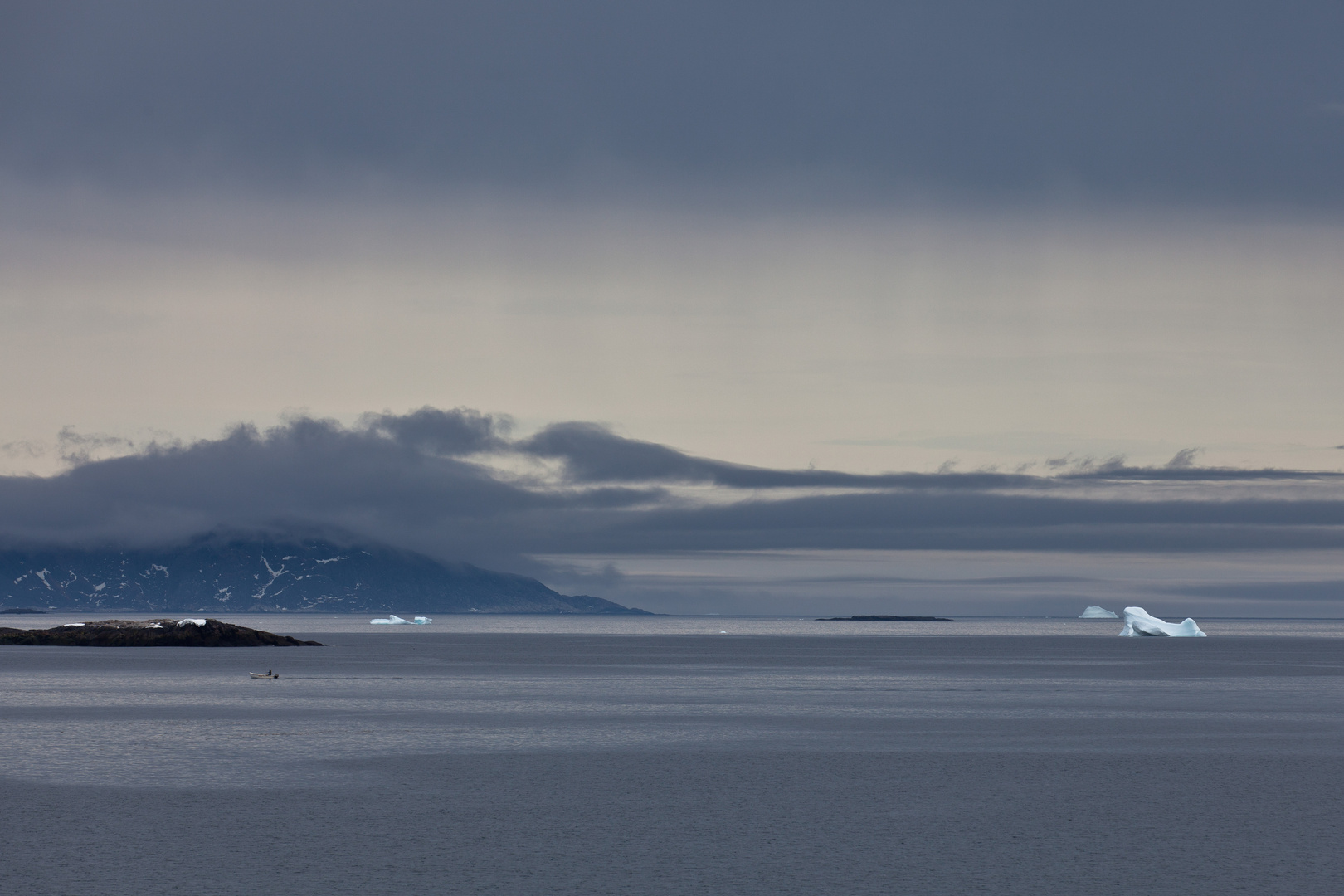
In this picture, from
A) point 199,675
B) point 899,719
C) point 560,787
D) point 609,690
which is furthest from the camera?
point 199,675

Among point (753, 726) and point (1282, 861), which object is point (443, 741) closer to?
point (753, 726)

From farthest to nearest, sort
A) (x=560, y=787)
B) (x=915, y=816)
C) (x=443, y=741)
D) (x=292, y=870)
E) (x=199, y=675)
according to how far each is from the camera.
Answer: (x=199, y=675)
(x=443, y=741)
(x=560, y=787)
(x=915, y=816)
(x=292, y=870)

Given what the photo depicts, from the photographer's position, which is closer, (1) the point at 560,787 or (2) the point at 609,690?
(1) the point at 560,787

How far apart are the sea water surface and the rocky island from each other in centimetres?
7862

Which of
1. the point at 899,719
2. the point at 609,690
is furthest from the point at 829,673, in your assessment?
the point at 899,719

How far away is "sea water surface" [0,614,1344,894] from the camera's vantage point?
2092cm

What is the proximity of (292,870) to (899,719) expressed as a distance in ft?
111

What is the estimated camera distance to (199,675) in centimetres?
8450

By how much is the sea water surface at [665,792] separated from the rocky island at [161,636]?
78.6 meters

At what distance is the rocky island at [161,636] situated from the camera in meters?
144

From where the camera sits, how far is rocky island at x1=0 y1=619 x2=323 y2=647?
472 feet

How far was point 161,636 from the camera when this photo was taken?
14562cm

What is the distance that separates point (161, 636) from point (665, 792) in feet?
422

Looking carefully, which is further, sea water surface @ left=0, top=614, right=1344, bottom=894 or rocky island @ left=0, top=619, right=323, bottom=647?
rocky island @ left=0, top=619, right=323, bottom=647
